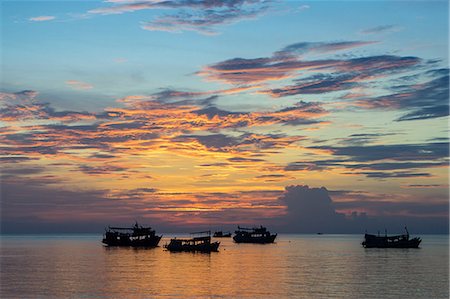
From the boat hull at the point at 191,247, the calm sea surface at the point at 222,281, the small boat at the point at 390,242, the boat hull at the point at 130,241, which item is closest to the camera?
the calm sea surface at the point at 222,281

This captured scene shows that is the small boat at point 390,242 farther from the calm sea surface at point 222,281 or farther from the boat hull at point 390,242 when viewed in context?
the calm sea surface at point 222,281

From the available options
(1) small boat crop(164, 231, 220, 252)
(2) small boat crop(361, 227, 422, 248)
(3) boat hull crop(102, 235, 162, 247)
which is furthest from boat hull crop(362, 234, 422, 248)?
(3) boat hull crop(102, 235, 162, 247)

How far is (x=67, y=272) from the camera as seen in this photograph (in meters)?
93.8

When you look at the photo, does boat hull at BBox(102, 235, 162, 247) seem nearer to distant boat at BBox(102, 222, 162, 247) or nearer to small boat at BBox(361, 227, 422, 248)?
distant boat at BBox(102, 222, 162, 247)

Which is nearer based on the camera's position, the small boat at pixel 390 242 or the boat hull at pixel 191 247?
the boat hull at pixel 191 247

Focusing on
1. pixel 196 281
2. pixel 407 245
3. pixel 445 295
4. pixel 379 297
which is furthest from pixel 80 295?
pixel 407 245

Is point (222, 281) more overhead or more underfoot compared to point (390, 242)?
more underfoot

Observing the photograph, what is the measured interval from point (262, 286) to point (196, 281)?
9.89 metres

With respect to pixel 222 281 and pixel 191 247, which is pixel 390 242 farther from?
pixel 222 281

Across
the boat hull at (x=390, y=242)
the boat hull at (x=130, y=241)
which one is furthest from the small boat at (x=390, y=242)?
the boat hull at (x=130, y=241)

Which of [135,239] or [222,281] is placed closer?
[222,281]

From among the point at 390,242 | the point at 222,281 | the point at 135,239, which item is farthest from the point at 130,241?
the point at 222,281

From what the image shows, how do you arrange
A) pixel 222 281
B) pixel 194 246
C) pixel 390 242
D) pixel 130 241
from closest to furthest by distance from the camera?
pixel 222 281
pixel 194 246
pixel 390 242
pixel 130 241

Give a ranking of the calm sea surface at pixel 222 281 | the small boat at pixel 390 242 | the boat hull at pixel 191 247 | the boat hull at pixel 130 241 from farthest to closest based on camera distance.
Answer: the boat hull at pixel 130 241, the small boat at pixel 390 242, the boat hull at pixel 191 247, the calm sea surface at pixel 222 281
